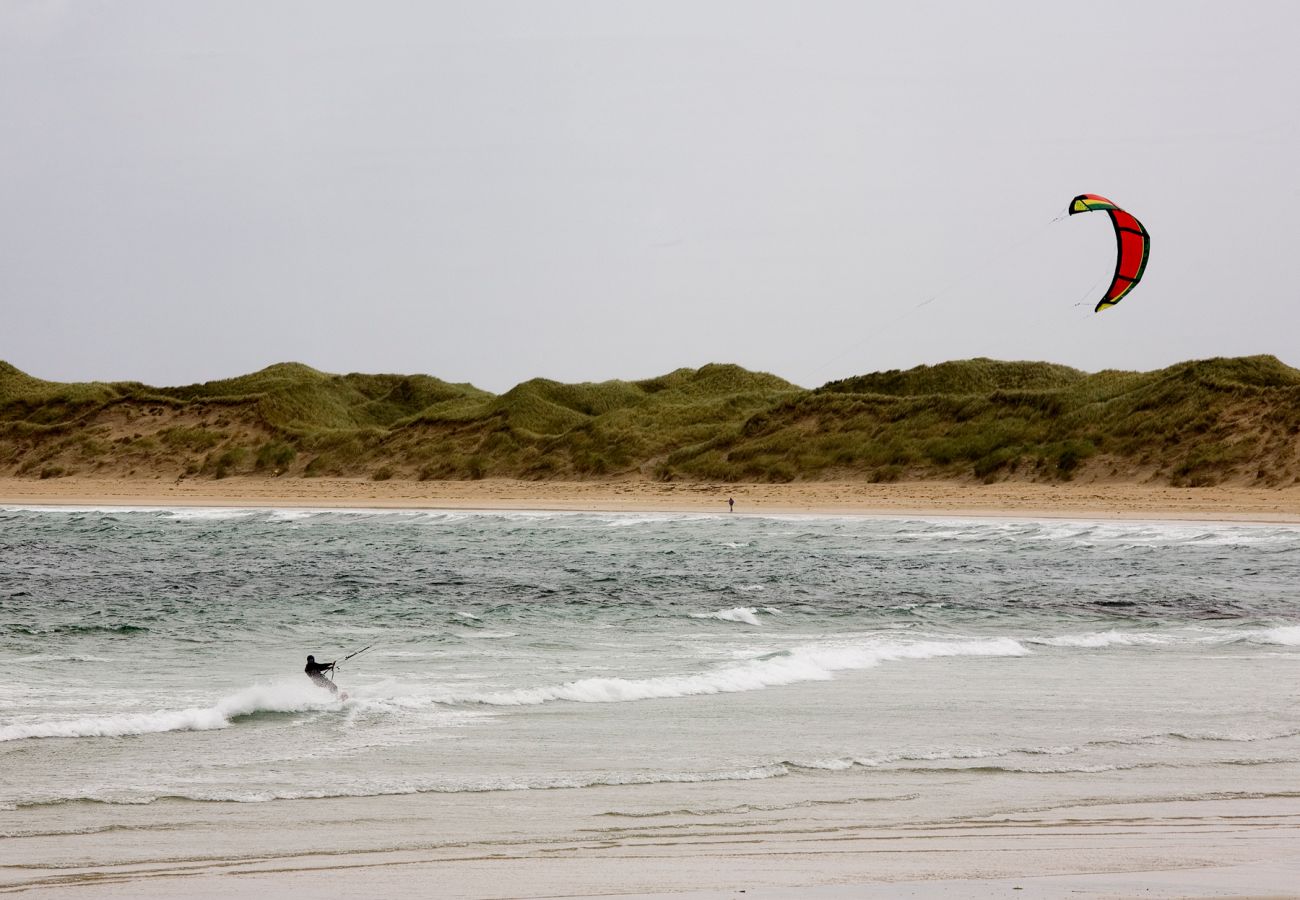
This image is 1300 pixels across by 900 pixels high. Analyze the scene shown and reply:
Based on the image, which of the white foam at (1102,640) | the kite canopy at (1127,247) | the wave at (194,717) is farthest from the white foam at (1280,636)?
the kite canopy at (1127,247)

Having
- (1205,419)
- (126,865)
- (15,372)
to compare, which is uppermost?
(15,372)

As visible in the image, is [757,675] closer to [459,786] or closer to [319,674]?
[319,674]

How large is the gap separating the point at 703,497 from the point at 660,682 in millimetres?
32228

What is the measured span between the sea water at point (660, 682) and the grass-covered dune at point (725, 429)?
16.8 meters

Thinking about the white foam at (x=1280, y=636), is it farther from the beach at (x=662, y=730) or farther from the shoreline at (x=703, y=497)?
the shoreline at (x=703, y=497)

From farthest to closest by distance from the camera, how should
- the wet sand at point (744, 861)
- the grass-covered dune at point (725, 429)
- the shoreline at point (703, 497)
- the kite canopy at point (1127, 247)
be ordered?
the grass-covered dune at point (725, 429)
the shoreline at point (703, 497)
the kite canopy at point (1127, 247)
the wet sand at point (744, 861)

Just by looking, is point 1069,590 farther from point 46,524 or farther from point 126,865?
point 46,524

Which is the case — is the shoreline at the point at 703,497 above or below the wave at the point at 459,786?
above

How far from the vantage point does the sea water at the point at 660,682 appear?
698cm

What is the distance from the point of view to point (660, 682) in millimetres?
10445

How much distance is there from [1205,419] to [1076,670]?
3199cm

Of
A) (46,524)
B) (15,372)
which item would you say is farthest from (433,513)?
(15,372)

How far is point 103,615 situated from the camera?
15.6 meters

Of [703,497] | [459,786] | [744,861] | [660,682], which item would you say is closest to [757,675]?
[660,682]
